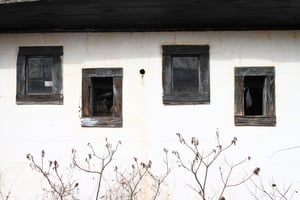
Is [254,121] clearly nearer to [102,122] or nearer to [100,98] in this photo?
[102,122]

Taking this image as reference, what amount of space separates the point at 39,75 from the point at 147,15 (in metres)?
1.83

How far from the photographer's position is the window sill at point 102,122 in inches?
241

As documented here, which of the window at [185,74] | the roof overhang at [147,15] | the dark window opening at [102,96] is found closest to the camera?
the roof overhang at [147,15]

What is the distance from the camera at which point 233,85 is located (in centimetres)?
609

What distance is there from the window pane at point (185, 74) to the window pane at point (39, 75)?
5.84 ft

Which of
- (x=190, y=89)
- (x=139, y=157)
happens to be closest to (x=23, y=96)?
(x=139, y=157)

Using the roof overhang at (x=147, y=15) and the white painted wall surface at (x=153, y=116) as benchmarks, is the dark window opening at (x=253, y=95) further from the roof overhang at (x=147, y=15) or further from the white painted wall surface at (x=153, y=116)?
the roof overhang at (x=147, y=15)

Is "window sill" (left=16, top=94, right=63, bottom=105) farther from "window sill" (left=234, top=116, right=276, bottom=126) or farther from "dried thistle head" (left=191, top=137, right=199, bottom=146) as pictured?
"window sill" (left=234, top=116, right=276, bottom=126)

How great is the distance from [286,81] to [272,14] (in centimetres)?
97

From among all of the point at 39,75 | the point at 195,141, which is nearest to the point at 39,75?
the point at 39,75

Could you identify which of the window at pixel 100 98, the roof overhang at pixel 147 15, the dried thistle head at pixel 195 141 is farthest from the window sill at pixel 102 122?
the roof overhang at pixel 147 15

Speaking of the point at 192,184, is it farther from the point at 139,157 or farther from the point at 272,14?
the point at 272,14

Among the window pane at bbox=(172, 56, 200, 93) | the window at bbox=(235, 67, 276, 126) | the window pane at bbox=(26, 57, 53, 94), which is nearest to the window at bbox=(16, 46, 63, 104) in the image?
the window pane at bbox=(26, 57, 53, 94)

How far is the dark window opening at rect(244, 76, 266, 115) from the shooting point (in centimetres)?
620
